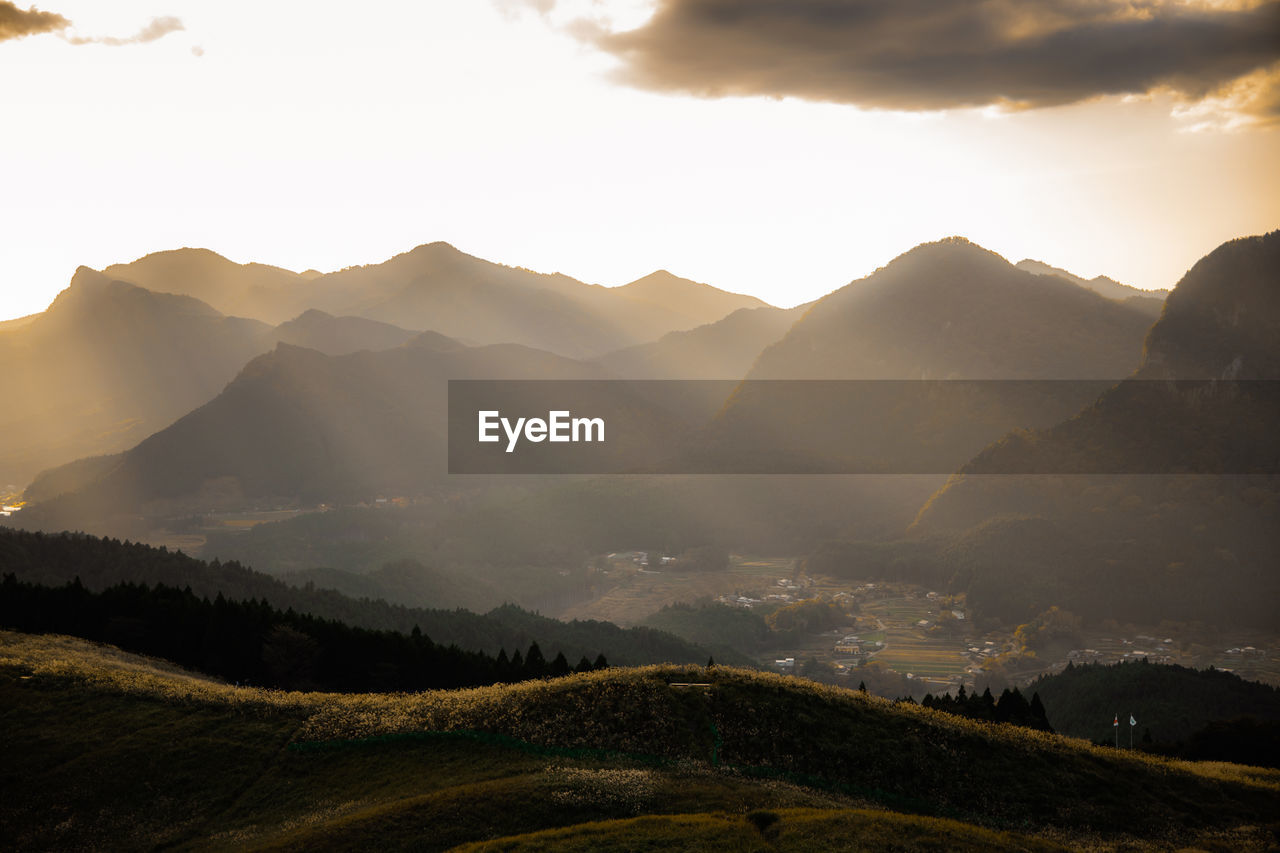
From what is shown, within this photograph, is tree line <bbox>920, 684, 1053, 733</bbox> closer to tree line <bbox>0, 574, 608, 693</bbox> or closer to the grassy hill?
the grassy hill

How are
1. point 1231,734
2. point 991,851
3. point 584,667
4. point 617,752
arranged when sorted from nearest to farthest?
point 991,851 → point 617,752 → point 1231,734 → point 584,667

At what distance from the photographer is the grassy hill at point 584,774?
47625 mm

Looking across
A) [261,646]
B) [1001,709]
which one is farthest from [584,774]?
[261,646]

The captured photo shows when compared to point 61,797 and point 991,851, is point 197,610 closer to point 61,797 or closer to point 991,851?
point 61,797

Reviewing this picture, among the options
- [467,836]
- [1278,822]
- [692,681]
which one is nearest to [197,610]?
[692,681]

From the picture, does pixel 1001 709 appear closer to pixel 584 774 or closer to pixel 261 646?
pixel 584 774

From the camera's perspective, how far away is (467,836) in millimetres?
46125

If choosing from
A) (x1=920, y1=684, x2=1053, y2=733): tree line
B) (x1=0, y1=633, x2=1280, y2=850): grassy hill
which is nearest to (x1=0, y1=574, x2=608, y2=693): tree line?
(x1=0, y1=633, x2=1280, y2=850): grassy hill

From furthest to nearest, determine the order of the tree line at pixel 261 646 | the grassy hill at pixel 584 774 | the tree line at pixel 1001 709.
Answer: the tree line at pixel 261 646 < the tree line at pixel 1001 709 < the grassy hill at pixel 584 774

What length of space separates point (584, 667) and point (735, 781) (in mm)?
41593

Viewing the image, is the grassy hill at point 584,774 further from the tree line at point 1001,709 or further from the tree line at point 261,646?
the tree line at point 261,646

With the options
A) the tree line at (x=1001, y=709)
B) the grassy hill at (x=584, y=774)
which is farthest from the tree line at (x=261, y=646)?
the tree line at (x=1001, y=709)

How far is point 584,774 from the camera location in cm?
5372

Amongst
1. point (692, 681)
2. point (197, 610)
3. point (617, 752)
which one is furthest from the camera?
point (197, 610)
